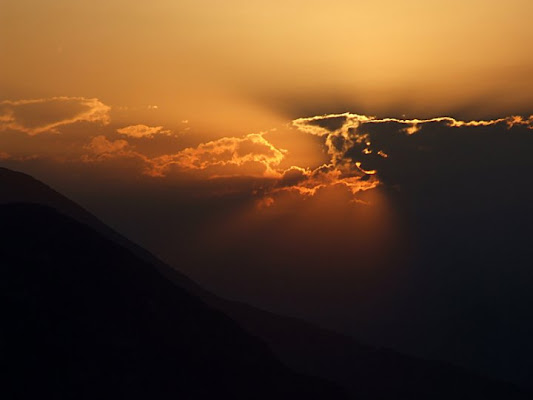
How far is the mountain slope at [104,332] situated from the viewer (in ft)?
234

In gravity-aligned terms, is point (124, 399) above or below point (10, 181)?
below

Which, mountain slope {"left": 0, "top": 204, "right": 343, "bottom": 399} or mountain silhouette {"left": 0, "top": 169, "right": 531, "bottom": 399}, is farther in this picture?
mountain silhouette {"left": 0, "top": 169, "right": 531, "bottom": 399}

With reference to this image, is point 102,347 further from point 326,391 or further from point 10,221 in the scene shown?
point 326,391

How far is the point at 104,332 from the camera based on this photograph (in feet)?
256

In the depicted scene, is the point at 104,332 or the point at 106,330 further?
the point at 106,330

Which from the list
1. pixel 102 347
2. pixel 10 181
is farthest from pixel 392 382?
pixel 102 347

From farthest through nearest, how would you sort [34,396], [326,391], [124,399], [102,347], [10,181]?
[10,181]
[326,391]
[102,347]
[124,399]
[34,396]

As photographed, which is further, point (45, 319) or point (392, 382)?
point (392, 382)

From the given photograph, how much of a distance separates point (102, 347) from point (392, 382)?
13162 cm

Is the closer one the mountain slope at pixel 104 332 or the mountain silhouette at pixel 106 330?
the mountain slope at pixel 104 332

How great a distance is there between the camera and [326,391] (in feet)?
309

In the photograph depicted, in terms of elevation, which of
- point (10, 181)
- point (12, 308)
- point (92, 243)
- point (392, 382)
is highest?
point (10, 181)

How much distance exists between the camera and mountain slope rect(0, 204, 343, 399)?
71188mm

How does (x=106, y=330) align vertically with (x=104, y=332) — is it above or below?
above
